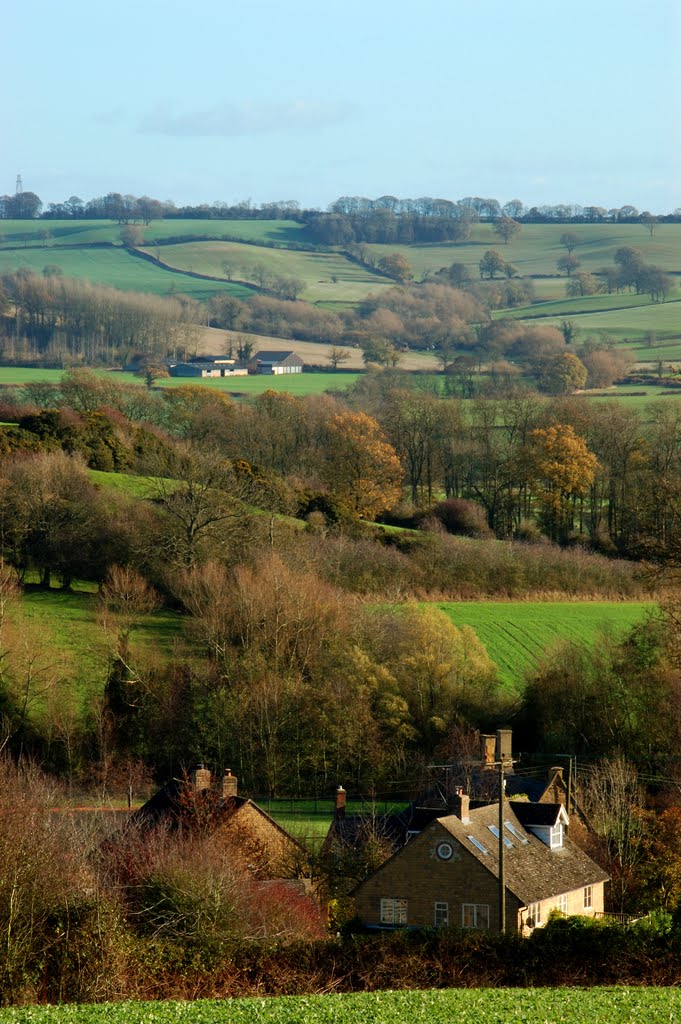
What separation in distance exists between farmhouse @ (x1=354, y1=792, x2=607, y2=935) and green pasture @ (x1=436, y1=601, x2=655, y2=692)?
51.7 ft

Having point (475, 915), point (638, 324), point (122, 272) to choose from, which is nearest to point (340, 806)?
point (475, 915)

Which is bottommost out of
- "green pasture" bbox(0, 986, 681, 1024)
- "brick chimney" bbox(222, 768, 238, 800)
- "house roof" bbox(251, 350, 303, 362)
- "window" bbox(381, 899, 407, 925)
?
"window" bbox(381, 899, 407, 925)

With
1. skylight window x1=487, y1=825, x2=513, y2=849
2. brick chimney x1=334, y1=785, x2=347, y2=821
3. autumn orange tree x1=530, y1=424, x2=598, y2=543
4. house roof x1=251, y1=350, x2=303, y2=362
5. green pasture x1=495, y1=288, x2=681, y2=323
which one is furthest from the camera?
green pasture x1=495, y1=288, x2=681, y2=323

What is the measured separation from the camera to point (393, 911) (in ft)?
106

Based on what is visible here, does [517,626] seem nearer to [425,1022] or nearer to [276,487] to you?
[276,487]

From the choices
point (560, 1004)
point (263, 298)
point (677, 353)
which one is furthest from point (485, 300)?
point (560, 1004)

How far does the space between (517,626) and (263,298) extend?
116114mm

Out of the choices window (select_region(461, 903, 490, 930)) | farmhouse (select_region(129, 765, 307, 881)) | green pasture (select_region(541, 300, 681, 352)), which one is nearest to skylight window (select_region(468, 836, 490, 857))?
window (select_region(461, 903, 490, 930))

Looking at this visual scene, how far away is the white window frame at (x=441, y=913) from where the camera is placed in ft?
105

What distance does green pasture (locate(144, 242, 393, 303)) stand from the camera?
182750 millimetres

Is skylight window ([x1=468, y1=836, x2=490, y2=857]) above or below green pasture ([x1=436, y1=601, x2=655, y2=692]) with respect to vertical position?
above

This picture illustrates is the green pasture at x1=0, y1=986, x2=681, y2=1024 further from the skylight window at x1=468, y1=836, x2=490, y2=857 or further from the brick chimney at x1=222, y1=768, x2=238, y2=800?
the brick chimney at x1=222, y1=768, x2=238, y2=800

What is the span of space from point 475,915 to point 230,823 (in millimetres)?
5789

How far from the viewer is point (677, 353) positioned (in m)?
126
